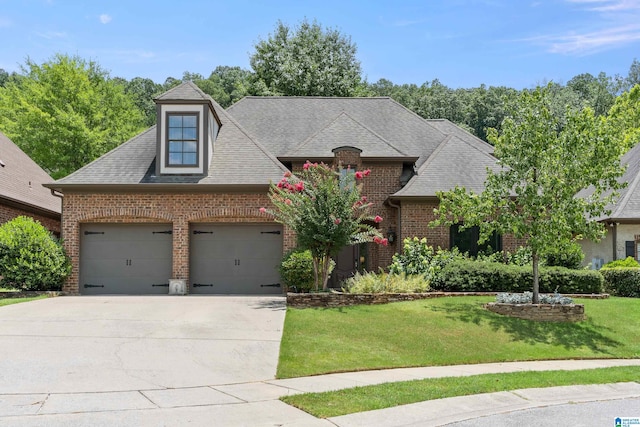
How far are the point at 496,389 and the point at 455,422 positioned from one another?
→ 2.03 metres

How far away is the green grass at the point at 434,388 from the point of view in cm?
780

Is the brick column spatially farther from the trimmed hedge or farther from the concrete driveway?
the trimmed hedge

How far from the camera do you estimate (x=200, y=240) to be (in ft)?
67.6

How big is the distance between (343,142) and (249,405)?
16973 mm

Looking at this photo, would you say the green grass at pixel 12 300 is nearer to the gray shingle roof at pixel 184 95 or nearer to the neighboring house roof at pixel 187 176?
the neighboring house roof at pixel 187 176

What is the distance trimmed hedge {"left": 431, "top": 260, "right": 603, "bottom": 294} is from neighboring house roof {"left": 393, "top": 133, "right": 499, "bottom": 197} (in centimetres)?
355

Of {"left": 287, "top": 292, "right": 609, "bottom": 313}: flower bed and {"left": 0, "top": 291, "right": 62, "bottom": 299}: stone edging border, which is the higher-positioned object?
{"left": 287, "top": 292, "right": 609, "bottom": 313}: flower bed

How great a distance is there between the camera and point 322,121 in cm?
2747

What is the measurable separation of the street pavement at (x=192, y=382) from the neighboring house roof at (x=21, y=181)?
9.52 m

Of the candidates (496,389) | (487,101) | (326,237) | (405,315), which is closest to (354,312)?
(405,315)

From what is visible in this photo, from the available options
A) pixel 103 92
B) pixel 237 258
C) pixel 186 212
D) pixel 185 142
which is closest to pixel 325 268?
pixel 237 258

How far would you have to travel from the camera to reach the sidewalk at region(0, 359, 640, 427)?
6.99 meters

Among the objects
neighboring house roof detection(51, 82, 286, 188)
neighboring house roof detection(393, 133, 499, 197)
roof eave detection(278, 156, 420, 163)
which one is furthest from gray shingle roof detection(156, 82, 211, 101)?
neighboring house roof detection(393, 133, 499, 197)

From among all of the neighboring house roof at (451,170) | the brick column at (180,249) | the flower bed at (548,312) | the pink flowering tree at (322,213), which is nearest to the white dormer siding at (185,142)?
the brick column at (180,249)
